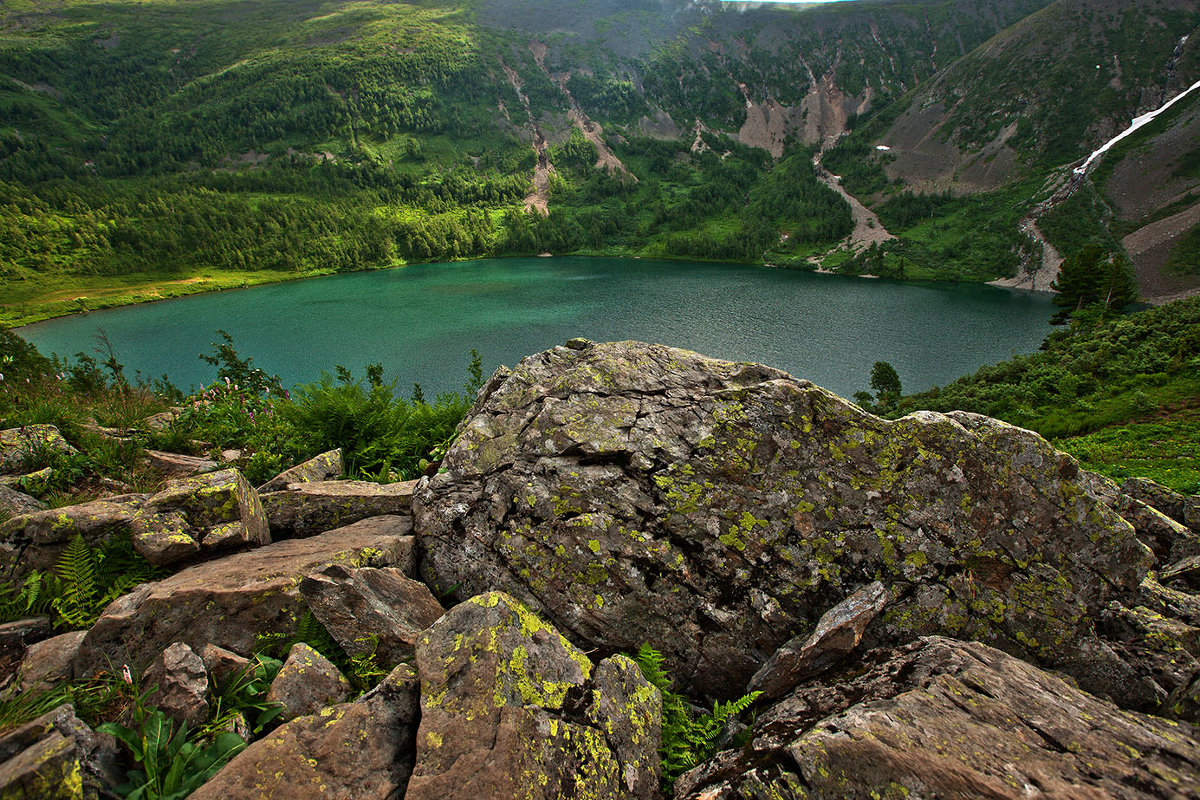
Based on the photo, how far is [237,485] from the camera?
6.17 metres

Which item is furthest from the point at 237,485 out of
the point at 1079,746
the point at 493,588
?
the point at 1079,746

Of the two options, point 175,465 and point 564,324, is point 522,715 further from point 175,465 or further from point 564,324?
point 564,324

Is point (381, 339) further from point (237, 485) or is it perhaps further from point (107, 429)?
point (237, 485)

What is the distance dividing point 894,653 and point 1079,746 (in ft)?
4.64

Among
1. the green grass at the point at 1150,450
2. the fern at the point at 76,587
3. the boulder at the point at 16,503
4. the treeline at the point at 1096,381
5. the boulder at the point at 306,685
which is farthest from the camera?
the treeline at the point at 1096,381

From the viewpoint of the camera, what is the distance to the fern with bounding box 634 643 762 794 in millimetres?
4629

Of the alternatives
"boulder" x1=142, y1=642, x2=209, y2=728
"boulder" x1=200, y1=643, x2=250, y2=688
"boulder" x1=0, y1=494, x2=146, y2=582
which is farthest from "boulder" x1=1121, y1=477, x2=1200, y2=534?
"boulder" x1=0, y1=494, x2=146, y2=582

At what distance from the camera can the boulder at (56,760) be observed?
10.0 feet

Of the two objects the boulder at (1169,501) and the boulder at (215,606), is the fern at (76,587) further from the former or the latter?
the boulder at (1169,501)

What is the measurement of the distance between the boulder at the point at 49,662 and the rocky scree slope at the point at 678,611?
25 mm

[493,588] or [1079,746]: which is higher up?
[1079,746]

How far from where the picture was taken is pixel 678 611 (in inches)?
228

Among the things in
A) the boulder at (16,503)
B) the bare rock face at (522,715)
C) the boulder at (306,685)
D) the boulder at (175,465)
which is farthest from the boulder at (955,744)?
the boulder at (175,465)

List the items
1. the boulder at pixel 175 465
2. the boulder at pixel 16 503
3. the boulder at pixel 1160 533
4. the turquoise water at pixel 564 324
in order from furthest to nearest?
1. the turquoise water at pixel 564 324
2. the boulder at pixel 175 465
3. the boulder at pixel 1160 533
4. the boulder at pixel 16 503
